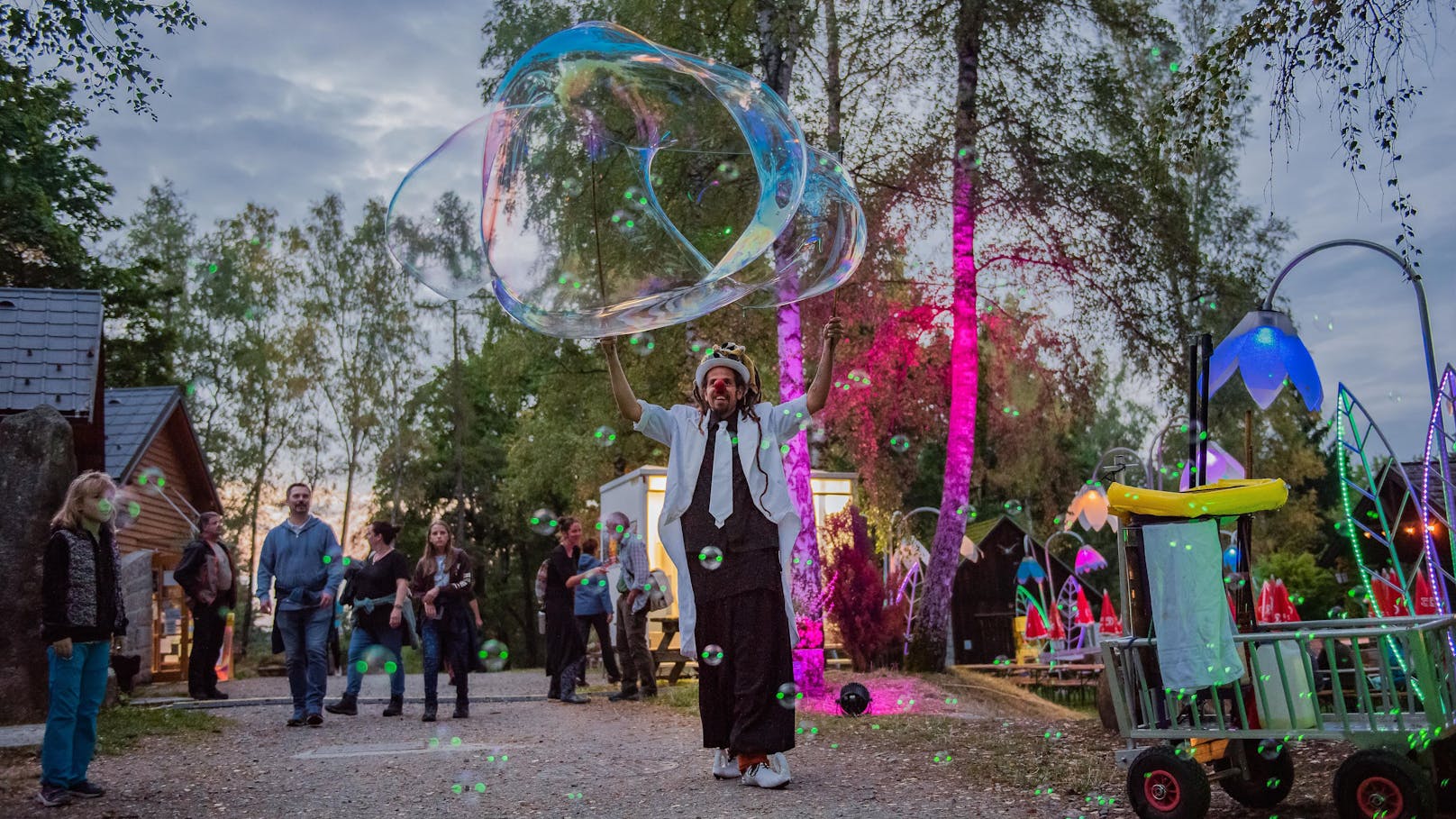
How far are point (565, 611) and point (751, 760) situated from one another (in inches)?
256

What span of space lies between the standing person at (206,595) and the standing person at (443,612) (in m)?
3.10

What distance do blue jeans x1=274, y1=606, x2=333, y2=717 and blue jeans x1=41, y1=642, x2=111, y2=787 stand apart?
3.58 meters

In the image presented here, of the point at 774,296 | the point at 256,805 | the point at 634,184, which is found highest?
the point at 634,184

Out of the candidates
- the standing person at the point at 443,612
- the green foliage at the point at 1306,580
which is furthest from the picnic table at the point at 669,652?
the green foliage at the point at 1306,580

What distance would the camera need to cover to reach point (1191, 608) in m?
4.69

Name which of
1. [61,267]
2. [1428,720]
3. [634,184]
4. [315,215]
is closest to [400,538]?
[315,215]

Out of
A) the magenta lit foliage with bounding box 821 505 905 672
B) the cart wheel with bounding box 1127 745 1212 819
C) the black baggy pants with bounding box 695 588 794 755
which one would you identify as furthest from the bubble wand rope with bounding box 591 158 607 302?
the magenta lit foliage with bounding box 821 505 905 672

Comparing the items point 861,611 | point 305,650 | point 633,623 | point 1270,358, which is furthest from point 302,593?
point 861,611

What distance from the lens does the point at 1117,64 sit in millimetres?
15508

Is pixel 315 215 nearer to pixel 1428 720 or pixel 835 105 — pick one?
pixel 835 105

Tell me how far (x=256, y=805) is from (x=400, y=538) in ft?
131

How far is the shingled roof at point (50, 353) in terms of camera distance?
491 inches

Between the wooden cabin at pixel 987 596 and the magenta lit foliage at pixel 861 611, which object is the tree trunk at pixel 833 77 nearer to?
the magenta lit foliage at pixel 861 611

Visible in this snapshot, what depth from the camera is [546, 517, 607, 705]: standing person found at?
11883 mm
